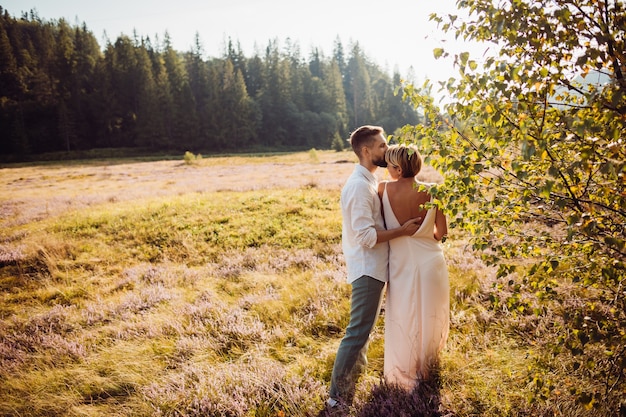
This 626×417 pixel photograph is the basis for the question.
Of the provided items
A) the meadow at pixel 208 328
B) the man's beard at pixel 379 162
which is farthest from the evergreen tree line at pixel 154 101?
the man's beard at pixel 379 162

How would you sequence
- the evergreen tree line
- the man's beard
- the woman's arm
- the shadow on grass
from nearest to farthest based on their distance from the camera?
the shadow on grass
the woman's arm
the man's beard
the evergreen tree line

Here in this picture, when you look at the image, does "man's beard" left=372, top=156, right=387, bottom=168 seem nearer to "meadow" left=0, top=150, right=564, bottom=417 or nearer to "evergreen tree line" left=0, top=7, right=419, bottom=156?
"meadow" left=0, top=150, right=564, bottom=417

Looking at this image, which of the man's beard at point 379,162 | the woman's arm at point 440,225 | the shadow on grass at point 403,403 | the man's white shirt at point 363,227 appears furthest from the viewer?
the man's beard at point 379,162

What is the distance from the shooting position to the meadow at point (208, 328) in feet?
13.1

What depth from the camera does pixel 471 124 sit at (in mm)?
2779

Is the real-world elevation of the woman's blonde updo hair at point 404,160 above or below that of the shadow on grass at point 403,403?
above

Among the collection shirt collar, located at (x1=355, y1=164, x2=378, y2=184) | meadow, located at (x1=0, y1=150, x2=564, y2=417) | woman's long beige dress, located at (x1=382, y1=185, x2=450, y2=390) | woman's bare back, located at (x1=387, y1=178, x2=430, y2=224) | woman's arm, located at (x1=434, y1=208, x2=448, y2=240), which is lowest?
meadow, located at (x1=0, y1=150, x2=564, y2=417)

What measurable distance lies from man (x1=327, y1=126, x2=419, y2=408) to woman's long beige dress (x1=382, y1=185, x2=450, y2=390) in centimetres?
17

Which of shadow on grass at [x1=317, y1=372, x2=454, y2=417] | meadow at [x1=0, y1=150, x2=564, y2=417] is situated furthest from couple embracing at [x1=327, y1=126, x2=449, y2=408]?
meadow at [x1=0, y1=150, x2=564, y2=417]

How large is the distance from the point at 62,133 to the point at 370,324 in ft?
281

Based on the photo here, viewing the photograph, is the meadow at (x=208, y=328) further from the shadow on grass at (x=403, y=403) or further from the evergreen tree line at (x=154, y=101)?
the evergreen tree line at (x=154, y=101)

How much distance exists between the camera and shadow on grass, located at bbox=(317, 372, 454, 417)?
11.1ft

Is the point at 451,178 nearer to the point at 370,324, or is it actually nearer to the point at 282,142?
the point at 370,324

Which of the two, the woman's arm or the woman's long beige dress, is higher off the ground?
the woman's arm
